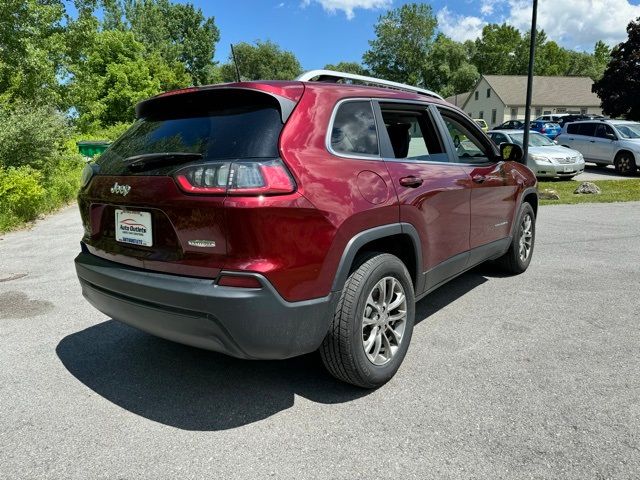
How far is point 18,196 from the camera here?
870 cm

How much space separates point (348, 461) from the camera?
2.37 m

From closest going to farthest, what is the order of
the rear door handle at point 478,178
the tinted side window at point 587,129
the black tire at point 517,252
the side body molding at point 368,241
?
the side body molding at point 368,241 < the rear door handle at point 478,178 < the black tire at point 517,252 < the tinted side window at point 587,129

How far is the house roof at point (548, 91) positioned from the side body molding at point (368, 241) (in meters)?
57.5

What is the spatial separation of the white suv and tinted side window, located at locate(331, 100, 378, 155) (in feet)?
53.9

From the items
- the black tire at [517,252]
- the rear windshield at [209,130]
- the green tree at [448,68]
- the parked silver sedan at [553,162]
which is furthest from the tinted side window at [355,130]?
the green tree at [448,68]

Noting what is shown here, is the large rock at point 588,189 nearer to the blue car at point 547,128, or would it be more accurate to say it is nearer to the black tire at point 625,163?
the black tire at point 625,163

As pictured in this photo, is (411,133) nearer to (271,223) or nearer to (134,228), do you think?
(271,223)

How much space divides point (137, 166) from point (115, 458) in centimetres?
150

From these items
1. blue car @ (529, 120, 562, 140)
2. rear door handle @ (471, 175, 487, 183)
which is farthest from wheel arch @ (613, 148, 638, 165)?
rear door handle @ (471, 175, 487, 183)

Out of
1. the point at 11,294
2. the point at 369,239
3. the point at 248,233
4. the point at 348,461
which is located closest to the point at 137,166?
the point at 248,233

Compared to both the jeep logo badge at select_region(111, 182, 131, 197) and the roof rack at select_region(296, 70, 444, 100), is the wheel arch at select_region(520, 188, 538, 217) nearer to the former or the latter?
the roof rack at select_region(296, 70, 444, 100)

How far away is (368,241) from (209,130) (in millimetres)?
1065

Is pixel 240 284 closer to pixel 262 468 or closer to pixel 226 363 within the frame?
pixel 262 468

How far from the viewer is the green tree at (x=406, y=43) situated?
69.9 metres
